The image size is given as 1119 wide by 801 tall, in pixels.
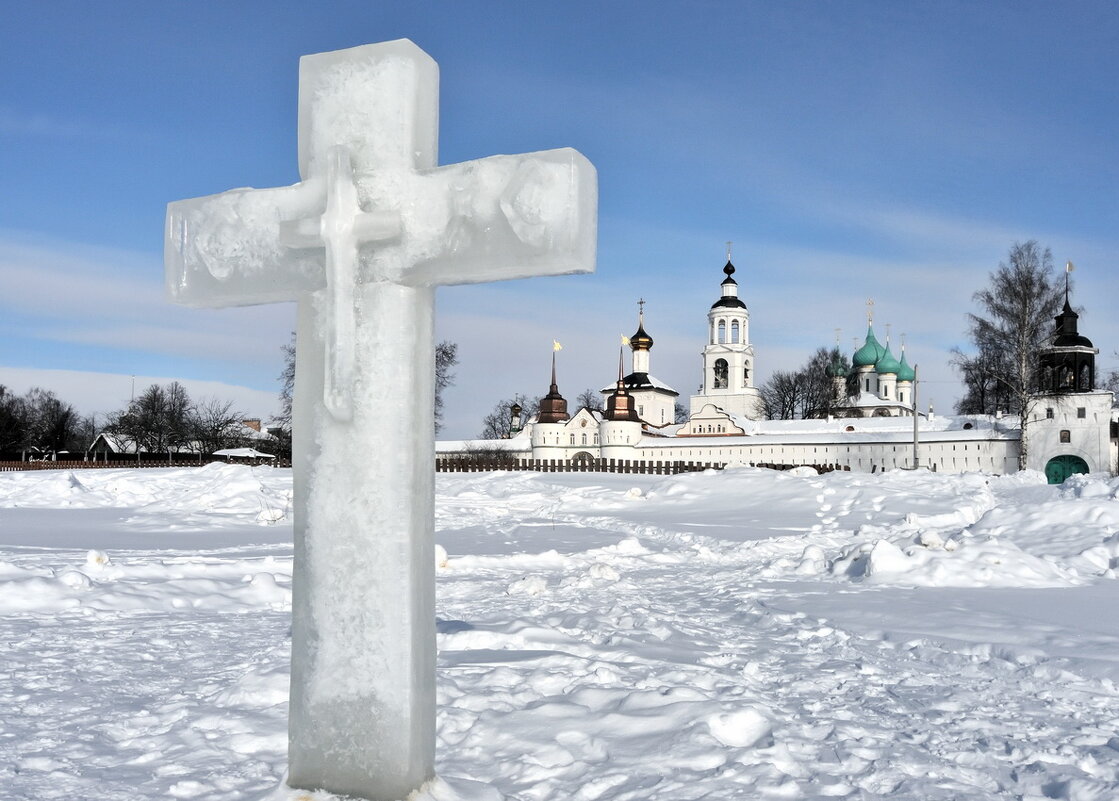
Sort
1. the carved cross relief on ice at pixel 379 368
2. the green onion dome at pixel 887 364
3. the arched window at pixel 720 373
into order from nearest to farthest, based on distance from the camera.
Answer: the carved cross relief on ice at pixel 379 368 → the arched window at pixel 720 373 → the green onion dome at pixel 887 364

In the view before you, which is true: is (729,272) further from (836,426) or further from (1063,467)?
(1063,467)

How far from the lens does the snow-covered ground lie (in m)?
2.94

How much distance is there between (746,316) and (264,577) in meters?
67.8

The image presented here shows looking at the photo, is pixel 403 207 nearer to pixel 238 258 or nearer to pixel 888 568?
pixel 238 258

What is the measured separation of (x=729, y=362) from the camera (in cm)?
7094

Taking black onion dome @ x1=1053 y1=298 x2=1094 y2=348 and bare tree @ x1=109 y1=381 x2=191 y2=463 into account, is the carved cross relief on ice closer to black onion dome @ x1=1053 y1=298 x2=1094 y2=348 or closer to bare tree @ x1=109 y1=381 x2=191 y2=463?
black onion dome @ x1=1053 y1=298 x2=1094 y2=348

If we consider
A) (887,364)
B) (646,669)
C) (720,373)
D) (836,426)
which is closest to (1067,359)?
(836,426)

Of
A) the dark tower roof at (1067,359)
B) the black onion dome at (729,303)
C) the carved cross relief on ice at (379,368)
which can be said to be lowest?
the carved cross relief on ice at (379,368)

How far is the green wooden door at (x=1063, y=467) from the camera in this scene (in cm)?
4278

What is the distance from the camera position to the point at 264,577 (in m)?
7.17

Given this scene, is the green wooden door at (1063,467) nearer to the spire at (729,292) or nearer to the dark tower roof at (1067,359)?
the dark tower roof at (1067,359)

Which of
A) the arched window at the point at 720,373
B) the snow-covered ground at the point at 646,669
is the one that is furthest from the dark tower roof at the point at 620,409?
the snow-covered ground at the point at 646,669

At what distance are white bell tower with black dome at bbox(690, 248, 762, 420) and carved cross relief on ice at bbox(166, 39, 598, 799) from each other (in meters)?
68.1

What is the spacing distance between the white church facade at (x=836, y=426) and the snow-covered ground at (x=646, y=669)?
1113 inches
